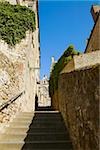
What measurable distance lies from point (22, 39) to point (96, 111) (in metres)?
8.93

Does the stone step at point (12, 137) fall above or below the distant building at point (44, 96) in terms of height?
above

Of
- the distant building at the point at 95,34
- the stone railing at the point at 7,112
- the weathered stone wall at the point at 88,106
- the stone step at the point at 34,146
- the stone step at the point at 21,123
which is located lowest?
the stone step at the point at 34,146

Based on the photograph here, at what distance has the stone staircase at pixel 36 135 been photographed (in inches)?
254

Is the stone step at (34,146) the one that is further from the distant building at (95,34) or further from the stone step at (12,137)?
the distant building at (95,34)

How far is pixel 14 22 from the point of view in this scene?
1229 centimetres

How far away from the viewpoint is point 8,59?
434 inches

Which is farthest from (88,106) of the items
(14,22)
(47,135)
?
(14,22)

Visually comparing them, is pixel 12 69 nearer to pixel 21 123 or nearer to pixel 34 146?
pixel 21 123

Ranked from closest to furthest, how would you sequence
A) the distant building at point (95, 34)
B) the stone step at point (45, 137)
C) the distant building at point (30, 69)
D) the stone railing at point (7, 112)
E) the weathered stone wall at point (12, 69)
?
the stone step at point (45, 137) < the stone railing at point (7, 112) < the weathered stone wall at point (12, 69) < the distant building at point (30, 69) < the distant building at point (95, 34)

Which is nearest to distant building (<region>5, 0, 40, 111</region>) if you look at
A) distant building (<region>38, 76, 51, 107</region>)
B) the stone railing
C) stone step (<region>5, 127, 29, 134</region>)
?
the stone railing

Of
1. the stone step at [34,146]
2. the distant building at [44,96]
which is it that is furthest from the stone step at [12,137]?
the distant building at [44,96]

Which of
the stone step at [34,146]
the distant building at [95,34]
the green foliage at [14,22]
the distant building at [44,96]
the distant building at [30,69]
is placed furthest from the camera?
the distant building at [44,96]

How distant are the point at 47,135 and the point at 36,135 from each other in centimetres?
28

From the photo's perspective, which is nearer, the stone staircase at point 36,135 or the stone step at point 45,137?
the stone staircase at point 36,135
